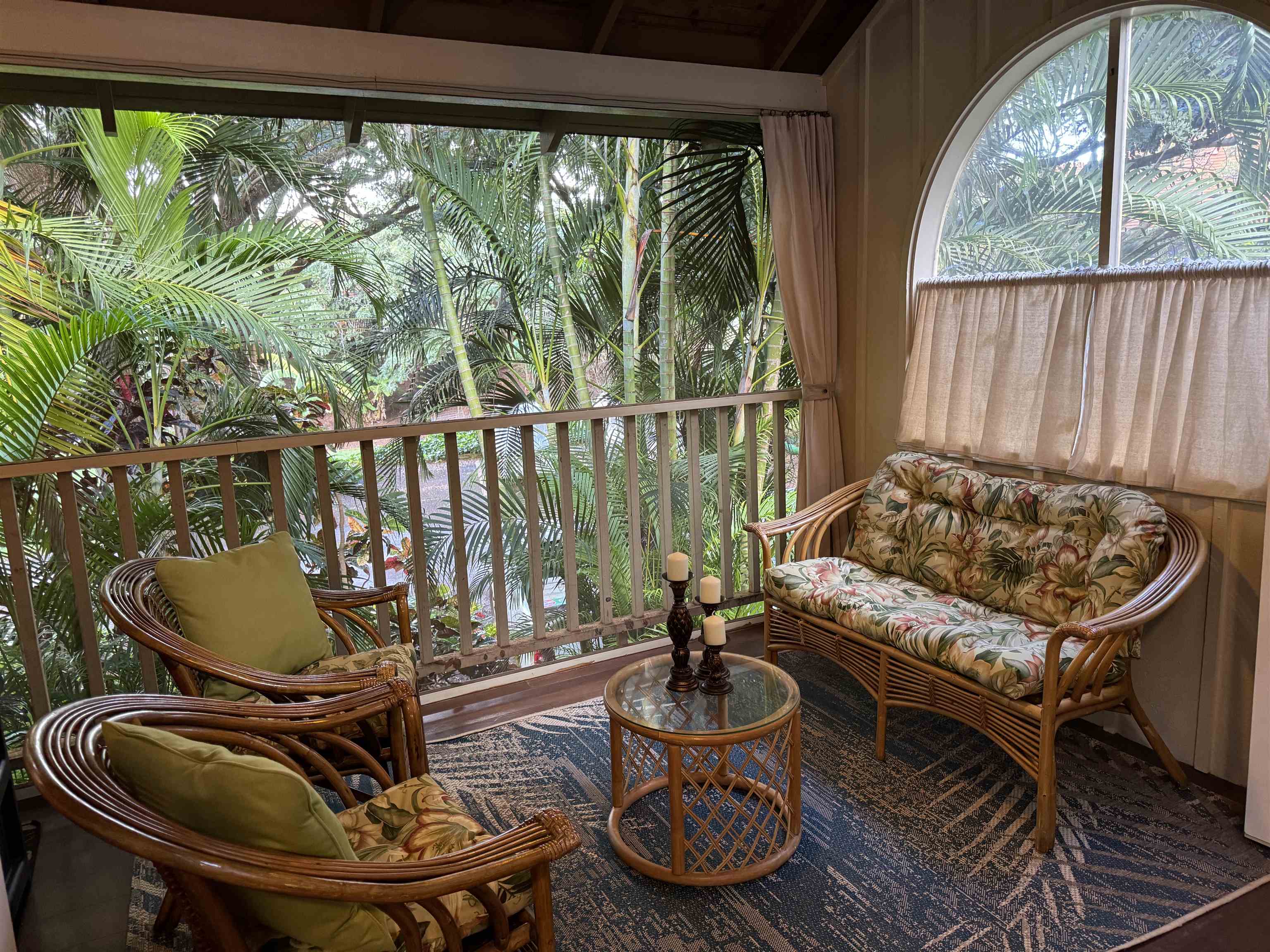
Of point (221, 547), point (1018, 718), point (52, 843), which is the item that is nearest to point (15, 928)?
point (52, 843)

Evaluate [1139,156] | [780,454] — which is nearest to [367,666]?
[780,454]

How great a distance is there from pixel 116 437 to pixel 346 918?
5228 mm

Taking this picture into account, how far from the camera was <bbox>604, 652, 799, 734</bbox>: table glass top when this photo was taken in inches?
86.3

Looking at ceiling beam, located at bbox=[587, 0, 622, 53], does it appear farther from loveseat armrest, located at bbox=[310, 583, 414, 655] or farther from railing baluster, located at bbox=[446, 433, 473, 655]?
loveseat armrest, located at bbox=[310, 583, 414, 655]

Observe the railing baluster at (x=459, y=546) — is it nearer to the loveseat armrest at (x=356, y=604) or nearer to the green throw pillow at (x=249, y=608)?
the loveseat armrest at (x=356, y=604)

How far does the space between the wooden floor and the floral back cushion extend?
55 centimetres

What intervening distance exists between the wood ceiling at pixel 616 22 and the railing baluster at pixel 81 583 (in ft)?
5.03

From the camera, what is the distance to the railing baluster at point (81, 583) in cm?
276

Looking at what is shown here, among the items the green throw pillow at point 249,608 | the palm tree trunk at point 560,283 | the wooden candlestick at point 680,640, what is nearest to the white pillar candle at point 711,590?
the wooden candlestick at point 680,640

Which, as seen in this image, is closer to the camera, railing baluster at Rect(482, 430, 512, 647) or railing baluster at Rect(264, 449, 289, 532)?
railing baluster at Rect(264, 449, 289, 532)

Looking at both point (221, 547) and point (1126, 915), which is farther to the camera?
point (221, 547)

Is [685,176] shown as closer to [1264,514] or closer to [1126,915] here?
[1264,514]

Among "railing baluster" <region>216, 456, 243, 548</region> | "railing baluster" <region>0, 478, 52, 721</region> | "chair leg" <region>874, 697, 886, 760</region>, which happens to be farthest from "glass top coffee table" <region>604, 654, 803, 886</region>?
"railing baluster" <region>0, 478, 52, 721</region>

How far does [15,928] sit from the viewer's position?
7.07 feet
